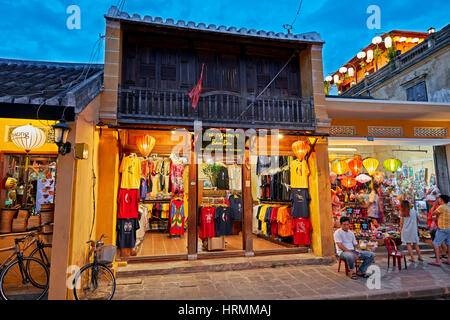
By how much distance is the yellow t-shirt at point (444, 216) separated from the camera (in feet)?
24.9

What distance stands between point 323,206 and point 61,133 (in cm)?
731

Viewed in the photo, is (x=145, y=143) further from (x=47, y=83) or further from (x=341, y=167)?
(x=341, y=167)

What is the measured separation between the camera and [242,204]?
8.45 meters

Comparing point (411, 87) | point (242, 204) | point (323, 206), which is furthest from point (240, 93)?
point (411, 87)

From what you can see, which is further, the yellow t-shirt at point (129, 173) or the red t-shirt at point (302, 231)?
the red t-shirt at point (302, 231)

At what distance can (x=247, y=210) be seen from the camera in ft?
27.5

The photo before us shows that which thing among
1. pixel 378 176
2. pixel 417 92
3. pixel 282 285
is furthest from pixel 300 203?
pixel 417 92

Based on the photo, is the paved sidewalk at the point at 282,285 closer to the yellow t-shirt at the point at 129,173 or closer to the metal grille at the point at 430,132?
the yellow t-shirt at the point at 129,173

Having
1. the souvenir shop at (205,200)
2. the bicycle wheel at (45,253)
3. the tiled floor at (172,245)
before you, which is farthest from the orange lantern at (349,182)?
the bicycle wheel at (45,253)

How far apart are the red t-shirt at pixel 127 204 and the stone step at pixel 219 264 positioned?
1.39 m

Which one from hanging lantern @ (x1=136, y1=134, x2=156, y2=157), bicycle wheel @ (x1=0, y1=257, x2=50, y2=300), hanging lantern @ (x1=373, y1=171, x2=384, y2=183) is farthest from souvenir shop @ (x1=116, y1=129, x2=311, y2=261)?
hanging lantern @ (x1=373, y1=171, x2=384, y2=183)

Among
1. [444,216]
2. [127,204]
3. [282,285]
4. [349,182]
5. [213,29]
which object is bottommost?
[282,285]

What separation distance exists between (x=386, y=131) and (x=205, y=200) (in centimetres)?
731

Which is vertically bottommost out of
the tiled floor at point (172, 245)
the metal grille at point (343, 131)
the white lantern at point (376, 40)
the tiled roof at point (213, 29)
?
the tiled floor at point (172, 245)
